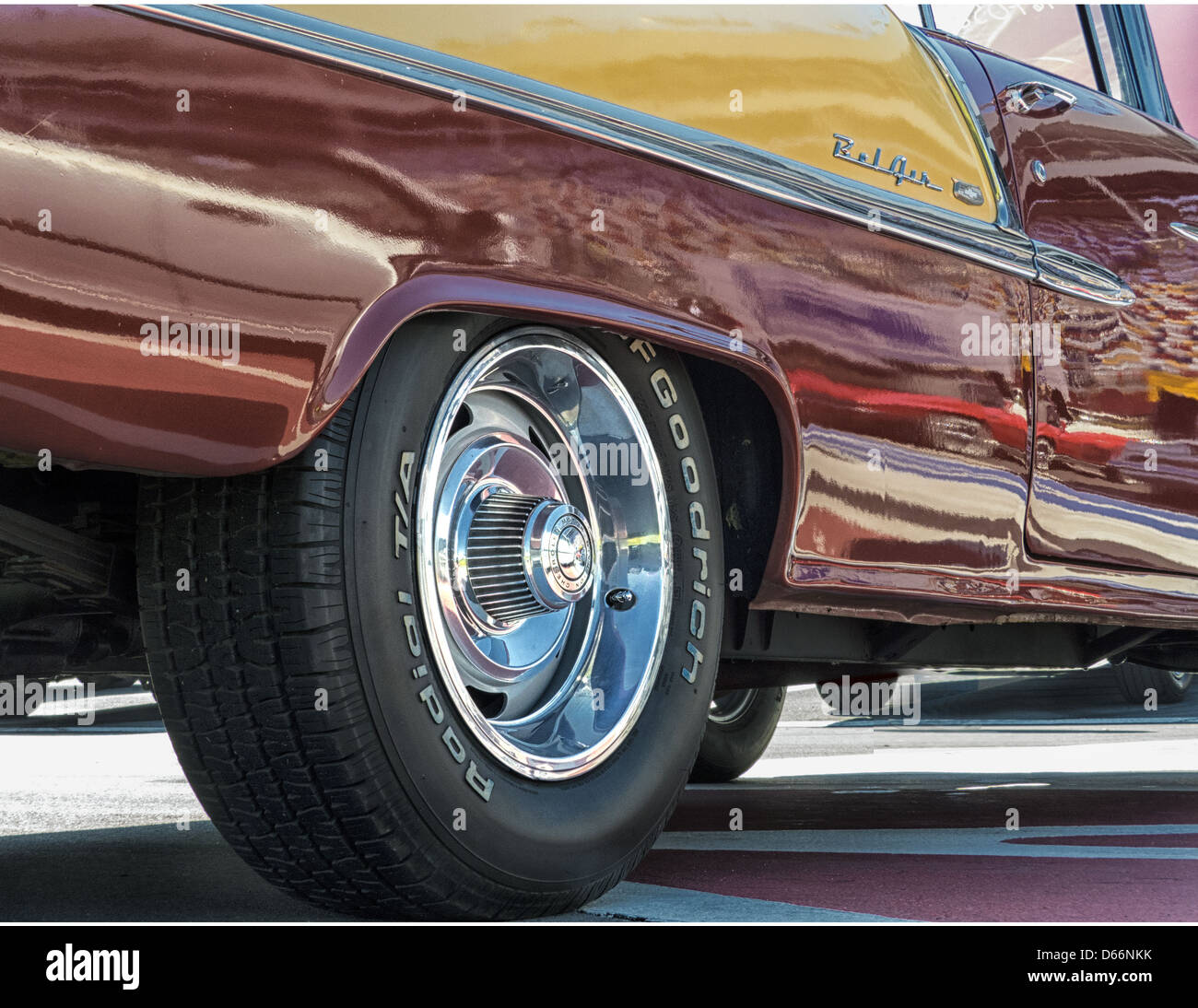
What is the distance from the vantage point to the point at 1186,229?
11.6 feet

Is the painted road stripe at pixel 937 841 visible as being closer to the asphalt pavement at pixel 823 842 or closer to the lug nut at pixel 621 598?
the asphalt pavement at pixel 823 842

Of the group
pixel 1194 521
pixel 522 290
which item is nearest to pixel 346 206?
pixel 522 290

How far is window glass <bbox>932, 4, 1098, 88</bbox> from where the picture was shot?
374 cm

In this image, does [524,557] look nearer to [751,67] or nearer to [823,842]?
[751,67]

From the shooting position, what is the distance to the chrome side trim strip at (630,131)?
5.56 feet

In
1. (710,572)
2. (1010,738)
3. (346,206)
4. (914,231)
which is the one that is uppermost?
(914,231)
